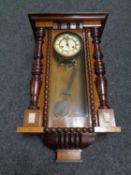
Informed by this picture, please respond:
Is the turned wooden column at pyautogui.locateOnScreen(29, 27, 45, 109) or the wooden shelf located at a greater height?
the turned wooden column at pyautogui.locateOnScreen(29, 27, 45, 109)

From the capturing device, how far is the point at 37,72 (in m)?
0.67

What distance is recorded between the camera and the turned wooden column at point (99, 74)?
2.12 feet

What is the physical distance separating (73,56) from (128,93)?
26 centimetres

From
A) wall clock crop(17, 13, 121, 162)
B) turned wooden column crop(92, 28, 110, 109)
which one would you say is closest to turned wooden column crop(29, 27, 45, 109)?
wall clock crop(17, 13, 121, 162)

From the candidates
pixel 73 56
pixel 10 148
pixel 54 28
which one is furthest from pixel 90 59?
pixel 10 148

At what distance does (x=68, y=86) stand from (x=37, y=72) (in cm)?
10

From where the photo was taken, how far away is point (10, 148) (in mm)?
736

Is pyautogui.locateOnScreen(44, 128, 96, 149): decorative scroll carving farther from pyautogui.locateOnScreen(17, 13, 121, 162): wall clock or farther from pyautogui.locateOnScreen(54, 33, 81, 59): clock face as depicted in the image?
pyautogui.locateOnScreen(54, 33, 81, 59): clock face

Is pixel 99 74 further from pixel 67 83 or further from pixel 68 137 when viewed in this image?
pixel 68 137

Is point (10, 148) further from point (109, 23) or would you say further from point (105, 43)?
point (109, 23)

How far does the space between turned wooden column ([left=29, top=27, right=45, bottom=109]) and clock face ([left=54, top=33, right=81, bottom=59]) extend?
0.17 feet

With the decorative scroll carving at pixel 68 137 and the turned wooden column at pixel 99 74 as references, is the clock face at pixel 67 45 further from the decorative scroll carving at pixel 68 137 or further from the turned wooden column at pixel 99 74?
the decorative scroll carving at pixel 68 137

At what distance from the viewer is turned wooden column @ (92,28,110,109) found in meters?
0.65

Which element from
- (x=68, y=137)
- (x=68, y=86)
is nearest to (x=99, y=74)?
(x=68, y=86)
